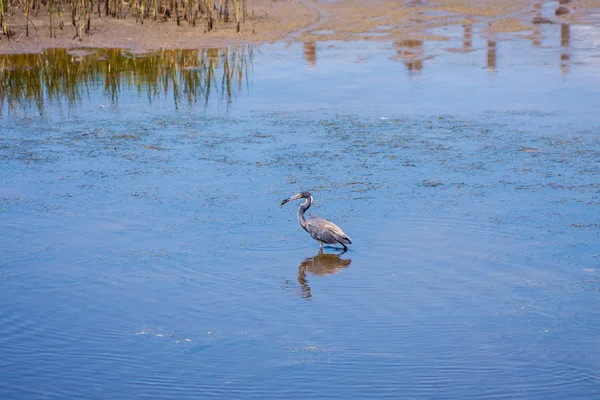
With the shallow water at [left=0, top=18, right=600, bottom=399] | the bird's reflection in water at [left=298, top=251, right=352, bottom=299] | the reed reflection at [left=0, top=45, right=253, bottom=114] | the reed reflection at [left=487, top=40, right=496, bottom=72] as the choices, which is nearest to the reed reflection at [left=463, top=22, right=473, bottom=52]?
the reed reflection at [left=487, top=40, right=496, bottom=72]

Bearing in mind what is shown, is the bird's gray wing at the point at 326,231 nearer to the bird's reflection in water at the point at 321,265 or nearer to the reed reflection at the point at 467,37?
the bird's reflection in water at the point at 321,265

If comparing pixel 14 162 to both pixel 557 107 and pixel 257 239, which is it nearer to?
pixel 257 239

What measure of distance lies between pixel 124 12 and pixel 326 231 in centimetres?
1351

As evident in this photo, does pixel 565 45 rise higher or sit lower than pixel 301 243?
higher

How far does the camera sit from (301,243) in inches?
257

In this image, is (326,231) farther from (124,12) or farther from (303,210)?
(124,12)

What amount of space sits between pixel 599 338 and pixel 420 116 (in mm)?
5547

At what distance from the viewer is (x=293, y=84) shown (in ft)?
40.1

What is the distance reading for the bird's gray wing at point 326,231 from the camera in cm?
616

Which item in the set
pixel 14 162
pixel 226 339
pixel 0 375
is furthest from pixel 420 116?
pixel 0 375

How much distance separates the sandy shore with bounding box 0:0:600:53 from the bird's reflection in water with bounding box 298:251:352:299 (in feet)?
32.5

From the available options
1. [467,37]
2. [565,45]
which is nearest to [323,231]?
[565,45]

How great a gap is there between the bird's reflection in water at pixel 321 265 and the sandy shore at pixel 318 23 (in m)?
9.91

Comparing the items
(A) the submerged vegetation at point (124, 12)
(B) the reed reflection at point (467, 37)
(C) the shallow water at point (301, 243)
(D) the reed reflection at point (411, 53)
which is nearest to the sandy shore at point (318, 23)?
(A) the submerged vegetation at point (124, 12)
